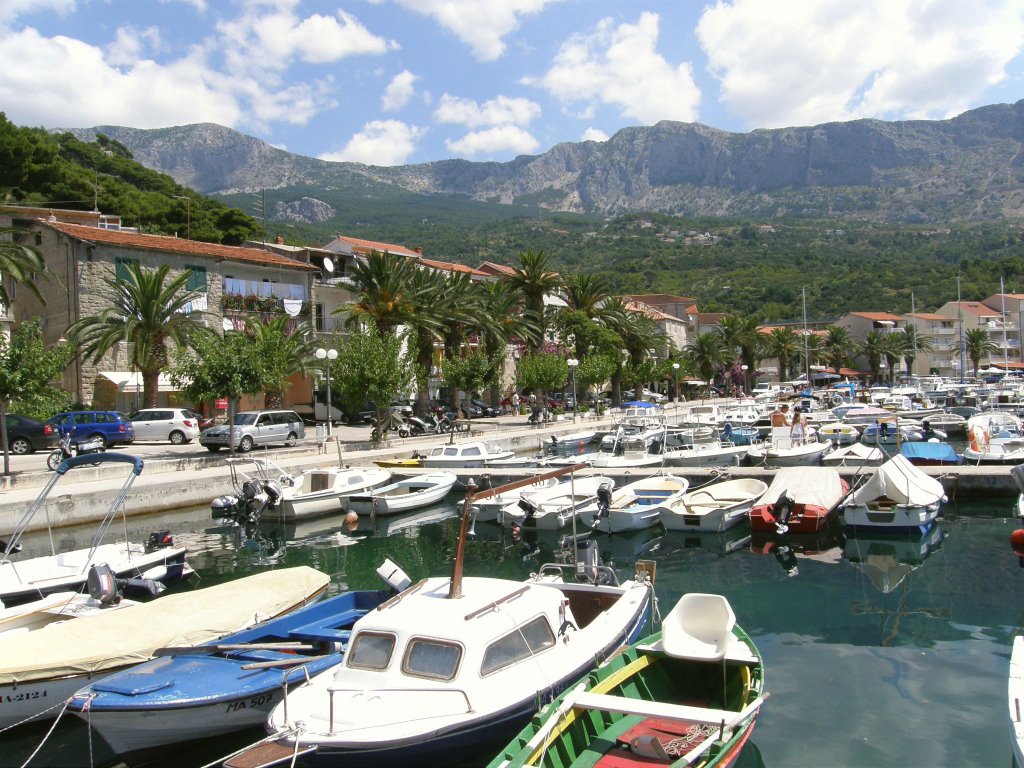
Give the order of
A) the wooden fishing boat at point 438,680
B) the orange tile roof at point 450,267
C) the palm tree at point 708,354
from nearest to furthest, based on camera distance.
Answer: the wooden fishing boat at point 438,680, the orange tile roof at point 450,267, the palm tree at point 708,354

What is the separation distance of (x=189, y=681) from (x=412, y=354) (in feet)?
95.8

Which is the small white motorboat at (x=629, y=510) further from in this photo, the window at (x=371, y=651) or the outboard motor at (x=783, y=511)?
the window at (x=371, y=651)

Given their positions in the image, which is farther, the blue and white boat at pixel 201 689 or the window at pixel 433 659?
the blue and white boat at pixel 201 689

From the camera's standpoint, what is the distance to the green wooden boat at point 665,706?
8039mm

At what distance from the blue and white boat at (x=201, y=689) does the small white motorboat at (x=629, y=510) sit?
40.0 feet

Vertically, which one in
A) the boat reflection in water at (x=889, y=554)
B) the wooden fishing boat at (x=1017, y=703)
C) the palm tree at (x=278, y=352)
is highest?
the palm tree at (x=278, y=352)

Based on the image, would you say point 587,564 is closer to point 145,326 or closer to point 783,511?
point 783,511

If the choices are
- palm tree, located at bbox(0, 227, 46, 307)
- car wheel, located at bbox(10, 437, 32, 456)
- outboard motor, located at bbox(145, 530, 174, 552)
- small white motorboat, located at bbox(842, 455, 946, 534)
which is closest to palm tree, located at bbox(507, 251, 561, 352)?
palm tree, located at bbox(0, 227, 46, 307)

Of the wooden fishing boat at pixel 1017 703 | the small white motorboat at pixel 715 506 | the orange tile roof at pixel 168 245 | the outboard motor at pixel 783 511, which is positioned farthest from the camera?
the orange tile roof at pixel 168 245

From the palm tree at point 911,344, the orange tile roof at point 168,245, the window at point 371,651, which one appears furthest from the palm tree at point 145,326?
the palm tree at point 911,344

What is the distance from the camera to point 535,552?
70.8 ft

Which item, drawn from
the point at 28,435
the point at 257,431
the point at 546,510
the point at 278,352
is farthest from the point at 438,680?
the point at 28,435

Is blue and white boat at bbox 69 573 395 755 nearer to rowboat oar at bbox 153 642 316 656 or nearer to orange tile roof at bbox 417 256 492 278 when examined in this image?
rowboat oar at bbox 153 642 316 656

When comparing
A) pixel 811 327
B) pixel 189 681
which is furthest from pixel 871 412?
pixel 811 327
